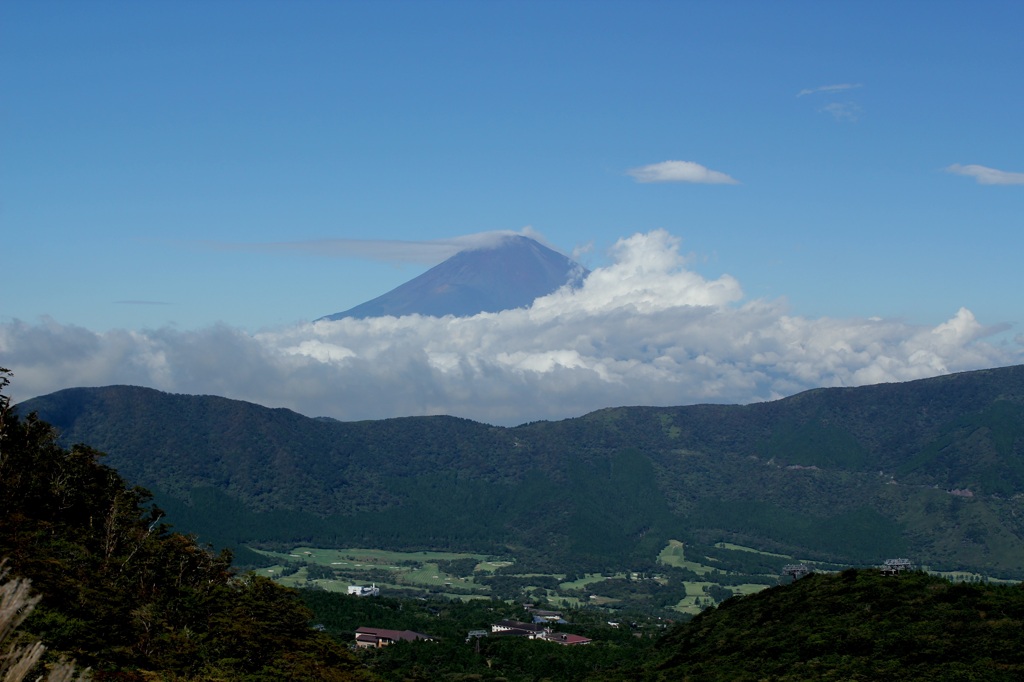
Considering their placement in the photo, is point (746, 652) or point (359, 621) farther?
point (359, 621)

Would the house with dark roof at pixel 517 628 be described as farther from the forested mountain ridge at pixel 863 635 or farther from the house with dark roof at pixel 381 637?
the forested mountain ridge at pixel 863 635

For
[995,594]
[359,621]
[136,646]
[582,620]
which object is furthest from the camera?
[582,620]

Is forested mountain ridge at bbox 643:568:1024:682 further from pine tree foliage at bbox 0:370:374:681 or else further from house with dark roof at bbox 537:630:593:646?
house with dark roof at bbox 537:630:593:646

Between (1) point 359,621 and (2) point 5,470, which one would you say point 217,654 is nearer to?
(2) point 5,470

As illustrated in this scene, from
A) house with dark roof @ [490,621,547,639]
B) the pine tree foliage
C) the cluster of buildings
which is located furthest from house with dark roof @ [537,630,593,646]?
the pine tree foliage

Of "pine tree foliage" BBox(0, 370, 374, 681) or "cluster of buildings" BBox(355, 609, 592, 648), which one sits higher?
Result: "pine tree foliage" BBox(0, 370, 374, 681)

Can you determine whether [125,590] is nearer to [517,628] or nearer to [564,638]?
[564,638]

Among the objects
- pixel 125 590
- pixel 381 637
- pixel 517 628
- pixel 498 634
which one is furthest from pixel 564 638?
pixel 125 590

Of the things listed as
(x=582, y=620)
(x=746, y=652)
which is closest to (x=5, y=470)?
(x=746, y=652)
